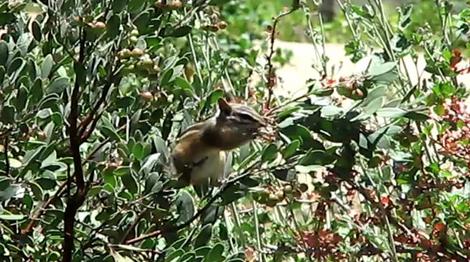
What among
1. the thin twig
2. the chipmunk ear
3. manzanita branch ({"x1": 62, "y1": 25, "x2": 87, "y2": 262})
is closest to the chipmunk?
the chipmunk ear

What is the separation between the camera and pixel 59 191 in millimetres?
2074

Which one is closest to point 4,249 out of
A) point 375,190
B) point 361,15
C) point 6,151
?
point 6,151

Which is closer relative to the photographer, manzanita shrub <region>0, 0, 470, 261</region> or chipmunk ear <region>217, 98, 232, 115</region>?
manzanita shrub <region>0, 0, 470, 261</region>

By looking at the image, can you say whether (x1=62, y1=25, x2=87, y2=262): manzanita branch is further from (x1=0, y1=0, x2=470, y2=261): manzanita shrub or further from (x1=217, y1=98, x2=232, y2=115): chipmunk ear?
(x1=217, y1=98, x2=232, y2=115): chipmunk ear

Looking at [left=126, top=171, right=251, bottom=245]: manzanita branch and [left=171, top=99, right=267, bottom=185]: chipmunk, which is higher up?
[left=171, top=99, right=267, bottom=185]: chipmunk

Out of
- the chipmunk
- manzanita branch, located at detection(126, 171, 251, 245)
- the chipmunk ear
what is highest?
the chipmunk ear

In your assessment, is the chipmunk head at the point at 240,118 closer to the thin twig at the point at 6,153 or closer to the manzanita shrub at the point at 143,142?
the manzanita shrub at the point at 143,142

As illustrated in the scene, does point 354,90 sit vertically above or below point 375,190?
above

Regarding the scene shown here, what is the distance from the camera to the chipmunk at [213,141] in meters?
1.94

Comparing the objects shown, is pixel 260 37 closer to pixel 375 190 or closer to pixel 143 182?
pixel 375 190

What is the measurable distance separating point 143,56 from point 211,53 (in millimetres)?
1330

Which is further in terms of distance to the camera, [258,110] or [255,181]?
[258,110]

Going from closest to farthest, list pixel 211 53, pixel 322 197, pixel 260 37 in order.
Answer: pixel 322 197 < pixel 211 53 < pixel 260 37

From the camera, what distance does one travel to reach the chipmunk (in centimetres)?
194
